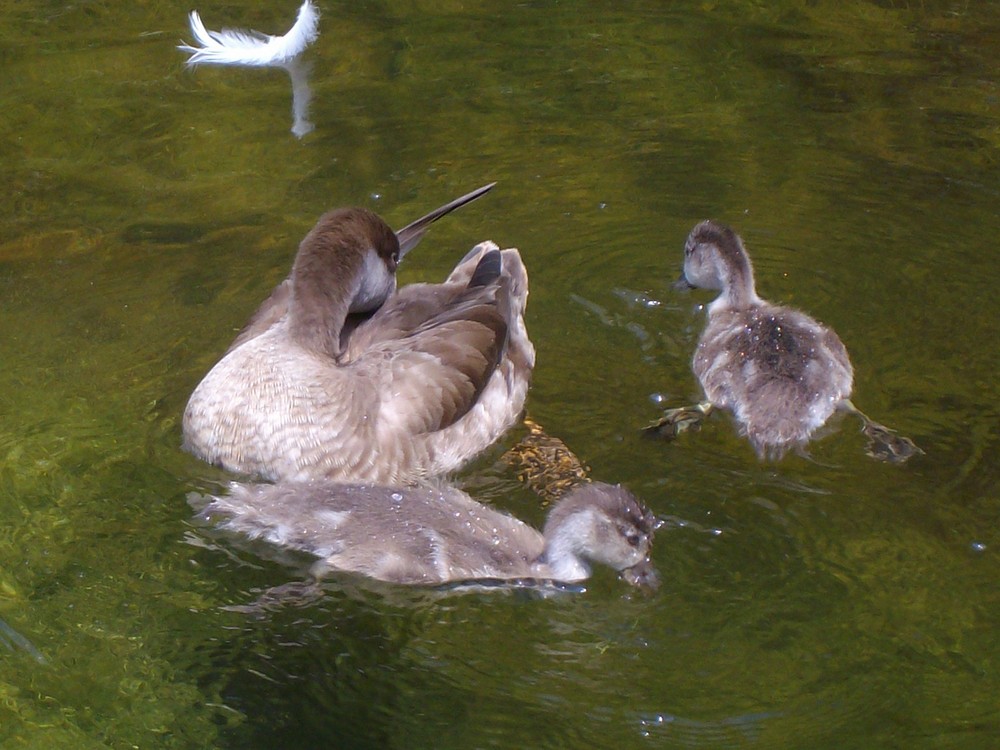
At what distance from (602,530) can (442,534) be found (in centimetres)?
58

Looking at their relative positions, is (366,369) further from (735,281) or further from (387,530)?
(735,281)

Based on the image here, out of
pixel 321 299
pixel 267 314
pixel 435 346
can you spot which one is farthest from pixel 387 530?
pixel 267 314

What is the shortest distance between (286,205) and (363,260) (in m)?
1.71

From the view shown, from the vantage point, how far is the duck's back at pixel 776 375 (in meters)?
5.35

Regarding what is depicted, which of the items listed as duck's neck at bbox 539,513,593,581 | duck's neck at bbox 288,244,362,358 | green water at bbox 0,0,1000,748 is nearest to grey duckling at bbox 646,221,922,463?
green water at bbox 0,0,1000,748

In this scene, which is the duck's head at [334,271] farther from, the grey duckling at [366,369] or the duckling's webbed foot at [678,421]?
the duckling's webbed foot at [678,421]

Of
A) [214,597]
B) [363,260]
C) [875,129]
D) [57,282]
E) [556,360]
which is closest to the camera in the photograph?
[214,597]

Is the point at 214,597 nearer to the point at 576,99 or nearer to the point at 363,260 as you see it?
the point at 363,260

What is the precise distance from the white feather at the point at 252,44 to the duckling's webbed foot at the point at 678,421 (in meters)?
4.40

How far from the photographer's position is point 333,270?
573cm

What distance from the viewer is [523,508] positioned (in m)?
5.32

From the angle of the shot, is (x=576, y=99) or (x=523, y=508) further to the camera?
(x=576, y=99)

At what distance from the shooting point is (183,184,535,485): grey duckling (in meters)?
5.27

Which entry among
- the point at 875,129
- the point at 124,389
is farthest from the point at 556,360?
the point at 875,129
